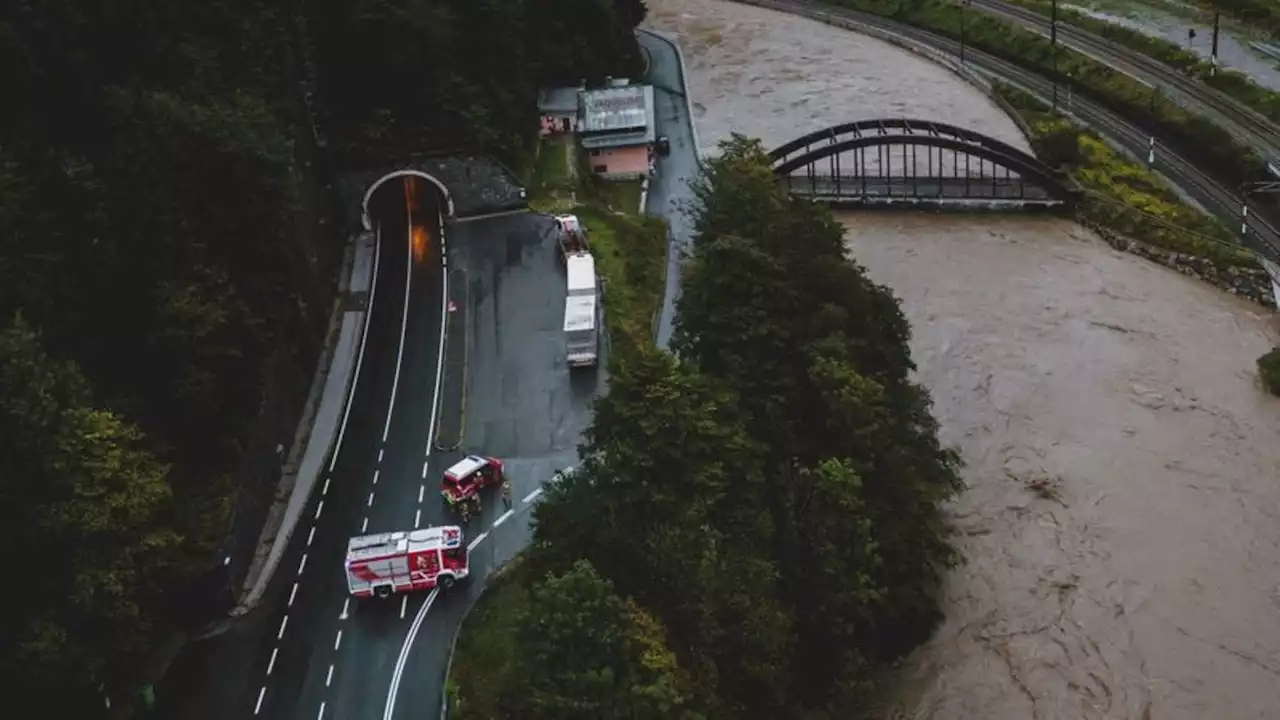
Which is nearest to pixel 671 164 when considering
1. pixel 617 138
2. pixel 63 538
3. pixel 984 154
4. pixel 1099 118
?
pixel 617 138

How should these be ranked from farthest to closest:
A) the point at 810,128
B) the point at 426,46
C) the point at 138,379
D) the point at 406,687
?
the point at 810,128, the point at 426,46, the point at 138,379, the point at 406,687

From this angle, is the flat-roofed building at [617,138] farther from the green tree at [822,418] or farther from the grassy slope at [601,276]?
the green tree at [822,418]

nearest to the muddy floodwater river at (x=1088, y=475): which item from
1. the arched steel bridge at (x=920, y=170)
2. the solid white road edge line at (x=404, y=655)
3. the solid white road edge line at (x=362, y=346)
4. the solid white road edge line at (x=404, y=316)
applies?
the arched steel bridge at (x=920, y=170)

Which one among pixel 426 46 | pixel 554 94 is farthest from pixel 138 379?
pixel 554 94

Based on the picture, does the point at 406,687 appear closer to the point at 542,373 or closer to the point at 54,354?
the point at 54,354

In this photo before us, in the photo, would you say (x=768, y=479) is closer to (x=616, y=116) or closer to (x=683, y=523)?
(x=683, y=523)

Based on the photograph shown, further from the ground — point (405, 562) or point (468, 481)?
point (468, 481)
